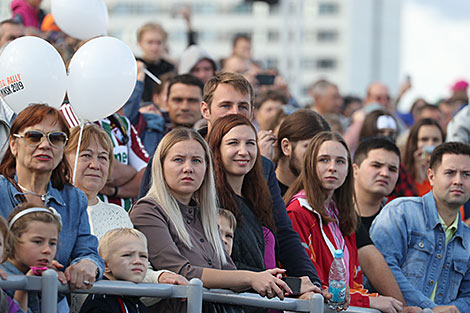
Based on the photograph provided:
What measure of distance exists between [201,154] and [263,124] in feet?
12.7

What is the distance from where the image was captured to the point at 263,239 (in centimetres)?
612

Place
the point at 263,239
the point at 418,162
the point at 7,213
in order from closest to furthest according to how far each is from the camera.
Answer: the point at 7,213
the point at 263,239
the point at 418,162

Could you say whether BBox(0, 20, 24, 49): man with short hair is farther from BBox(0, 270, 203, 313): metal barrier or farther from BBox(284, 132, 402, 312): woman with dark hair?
BBox(0, 270, 203, 313): metal barrier

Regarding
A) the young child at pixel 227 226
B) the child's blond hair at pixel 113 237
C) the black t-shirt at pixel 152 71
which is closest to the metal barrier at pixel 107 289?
the child's blond hair at pixel 113 237

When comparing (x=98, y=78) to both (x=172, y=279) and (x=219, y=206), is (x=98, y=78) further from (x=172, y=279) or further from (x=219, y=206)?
(x=172, y=279)

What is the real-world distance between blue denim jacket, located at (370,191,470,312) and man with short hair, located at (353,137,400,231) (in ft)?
1.25

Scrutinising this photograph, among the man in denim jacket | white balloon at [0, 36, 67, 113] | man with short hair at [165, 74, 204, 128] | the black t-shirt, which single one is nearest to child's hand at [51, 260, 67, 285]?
white balloon at [0, 36, 67, 113]

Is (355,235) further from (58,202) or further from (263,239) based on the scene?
(58,202)

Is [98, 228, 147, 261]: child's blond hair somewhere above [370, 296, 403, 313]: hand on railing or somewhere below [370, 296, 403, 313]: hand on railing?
above

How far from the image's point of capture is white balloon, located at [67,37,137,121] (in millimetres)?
6379

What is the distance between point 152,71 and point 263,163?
399cm

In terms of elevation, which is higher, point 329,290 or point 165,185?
point 165,185

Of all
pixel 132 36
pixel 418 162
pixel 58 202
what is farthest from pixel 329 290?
pixel 132 36

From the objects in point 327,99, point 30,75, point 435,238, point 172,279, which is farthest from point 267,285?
point 327,99
